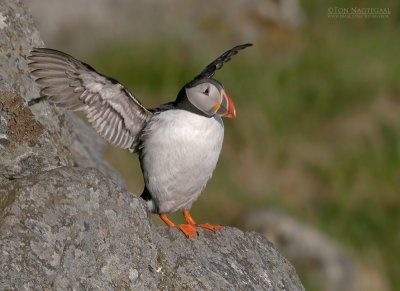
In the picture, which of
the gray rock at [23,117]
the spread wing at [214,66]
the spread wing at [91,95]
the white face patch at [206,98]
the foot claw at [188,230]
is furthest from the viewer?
the spread wing at [214,66]

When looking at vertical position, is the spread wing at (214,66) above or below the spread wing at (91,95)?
above

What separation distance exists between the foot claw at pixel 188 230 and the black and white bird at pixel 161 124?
25.3 inches

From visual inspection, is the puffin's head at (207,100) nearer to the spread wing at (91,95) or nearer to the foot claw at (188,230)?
the spread wing at (91,95)

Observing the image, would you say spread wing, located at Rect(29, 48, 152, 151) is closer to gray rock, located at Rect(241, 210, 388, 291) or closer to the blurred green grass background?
gray rock, located at Rect(241, 210, 388, 291)

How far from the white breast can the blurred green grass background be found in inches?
287

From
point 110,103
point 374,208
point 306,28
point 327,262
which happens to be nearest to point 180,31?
point 306,28

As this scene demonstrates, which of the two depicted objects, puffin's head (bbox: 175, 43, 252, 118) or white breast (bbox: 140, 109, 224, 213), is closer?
white breast (bbox: 140, 109, 224, 213)

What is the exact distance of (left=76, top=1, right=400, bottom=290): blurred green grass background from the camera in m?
17.1

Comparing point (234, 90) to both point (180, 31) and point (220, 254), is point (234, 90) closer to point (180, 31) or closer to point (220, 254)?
point (180, 31)

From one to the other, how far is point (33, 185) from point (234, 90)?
13111mm

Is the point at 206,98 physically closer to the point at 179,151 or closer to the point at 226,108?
the point at 226,108

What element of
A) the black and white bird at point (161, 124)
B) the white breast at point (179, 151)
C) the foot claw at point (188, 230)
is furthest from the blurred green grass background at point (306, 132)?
the foot claw at point (188, 230)

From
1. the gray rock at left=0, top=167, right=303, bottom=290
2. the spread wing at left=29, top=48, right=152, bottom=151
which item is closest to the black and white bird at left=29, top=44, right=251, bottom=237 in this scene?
the spread wing at left=29, top=48, right=152, bottom=151

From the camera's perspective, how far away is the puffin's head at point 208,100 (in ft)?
26.8
